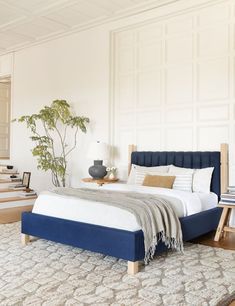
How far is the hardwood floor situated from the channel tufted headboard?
583mm

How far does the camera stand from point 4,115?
854cm

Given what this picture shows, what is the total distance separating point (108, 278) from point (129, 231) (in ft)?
1.46

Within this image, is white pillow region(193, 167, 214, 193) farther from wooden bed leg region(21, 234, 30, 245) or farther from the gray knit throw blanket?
wooden bed leg region(21, 234, 30, 245)

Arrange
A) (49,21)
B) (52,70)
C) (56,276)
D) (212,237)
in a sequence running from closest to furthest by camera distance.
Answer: (56,276), (212,237), (49,21), (52,70)

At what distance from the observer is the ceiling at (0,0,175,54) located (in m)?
5.30

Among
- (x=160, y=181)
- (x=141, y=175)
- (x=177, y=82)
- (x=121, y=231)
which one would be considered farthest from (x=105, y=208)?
(x=177, y=82)

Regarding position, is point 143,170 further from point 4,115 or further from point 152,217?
point 4,115

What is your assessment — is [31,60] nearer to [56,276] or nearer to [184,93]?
[184,93]

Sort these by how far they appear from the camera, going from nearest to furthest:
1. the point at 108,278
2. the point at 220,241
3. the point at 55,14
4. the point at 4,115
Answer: the point at 108,278 < the point at 220,241 < the point at 55,14 < the point at 4,115

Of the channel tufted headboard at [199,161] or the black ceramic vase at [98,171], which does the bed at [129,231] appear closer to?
the channel tufted headboard at [199,161]

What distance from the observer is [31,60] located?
736cm

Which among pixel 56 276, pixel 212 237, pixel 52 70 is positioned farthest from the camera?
pixel 52 70

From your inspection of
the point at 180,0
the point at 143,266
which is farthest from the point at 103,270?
the point at 180,0

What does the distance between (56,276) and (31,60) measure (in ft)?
18.2
